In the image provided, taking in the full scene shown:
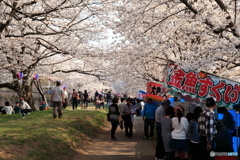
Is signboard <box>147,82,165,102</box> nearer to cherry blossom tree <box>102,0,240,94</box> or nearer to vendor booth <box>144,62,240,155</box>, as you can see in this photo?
cherry blossom tree <box>102,0,240,94</box>

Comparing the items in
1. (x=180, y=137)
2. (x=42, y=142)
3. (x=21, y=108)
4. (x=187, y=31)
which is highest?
(x=187, y=31)

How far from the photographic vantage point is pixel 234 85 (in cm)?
849

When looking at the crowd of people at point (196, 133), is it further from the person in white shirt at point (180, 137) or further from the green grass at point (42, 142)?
the green grass at point (42, 142)

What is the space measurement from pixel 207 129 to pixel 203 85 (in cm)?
181

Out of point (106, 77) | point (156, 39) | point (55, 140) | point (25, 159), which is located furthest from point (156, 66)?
point (25, 159)

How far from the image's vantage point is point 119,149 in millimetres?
11969

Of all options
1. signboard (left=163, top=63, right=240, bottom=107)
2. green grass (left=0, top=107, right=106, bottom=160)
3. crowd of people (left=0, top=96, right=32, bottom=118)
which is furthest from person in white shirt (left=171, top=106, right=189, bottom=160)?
crowd of people (left=0, top=96, right=32, bottom=118)

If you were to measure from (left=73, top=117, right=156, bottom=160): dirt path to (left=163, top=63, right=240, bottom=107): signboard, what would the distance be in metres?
2.49

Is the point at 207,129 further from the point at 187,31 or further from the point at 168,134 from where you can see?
the point at 187,31

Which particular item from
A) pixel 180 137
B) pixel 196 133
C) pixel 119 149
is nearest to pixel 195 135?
pixel 196 133

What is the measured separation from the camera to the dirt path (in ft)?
34.8

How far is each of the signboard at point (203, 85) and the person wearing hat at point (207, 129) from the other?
1.00m

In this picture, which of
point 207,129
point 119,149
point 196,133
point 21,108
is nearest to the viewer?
point 207,129

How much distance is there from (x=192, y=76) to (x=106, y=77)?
13122mm
